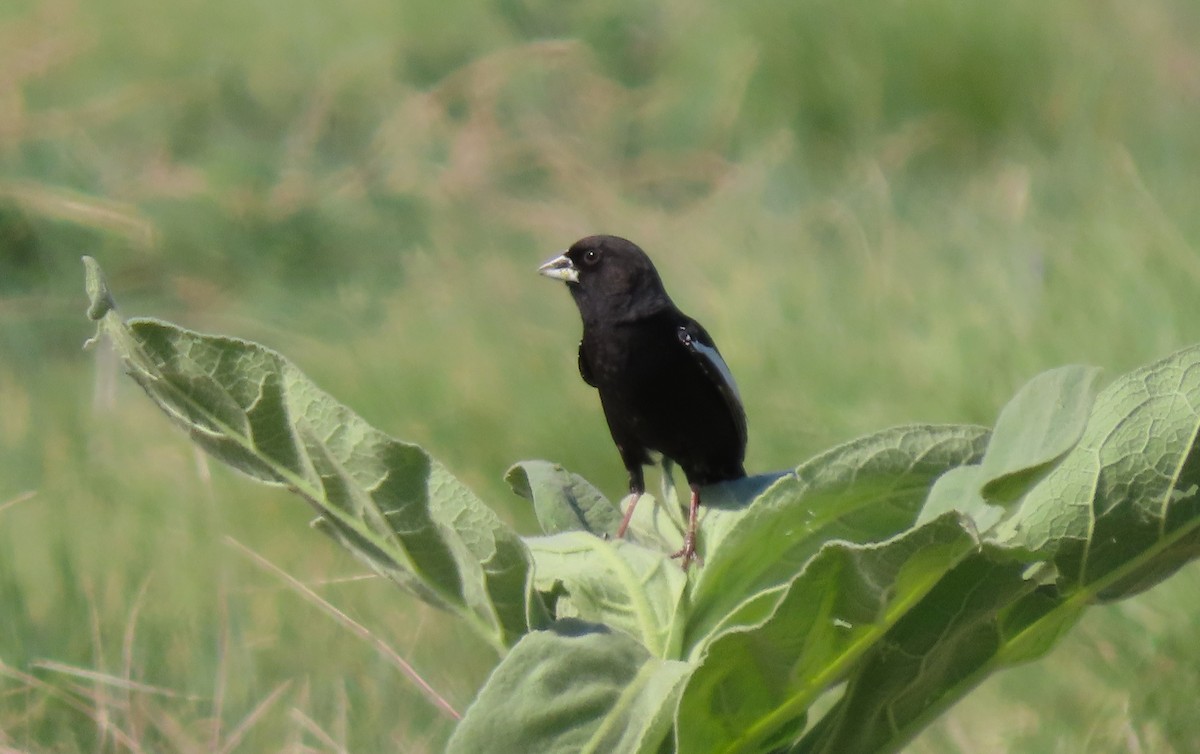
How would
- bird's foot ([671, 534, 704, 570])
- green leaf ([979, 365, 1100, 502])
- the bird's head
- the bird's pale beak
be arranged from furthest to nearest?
the bird's pale beak → the bird's head → bird's foot ([671, 534, 704, 570]) → green leaf ([979, 365, 1100, 502])

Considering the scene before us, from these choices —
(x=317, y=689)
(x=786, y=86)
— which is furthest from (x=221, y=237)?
(x=317, y=689)

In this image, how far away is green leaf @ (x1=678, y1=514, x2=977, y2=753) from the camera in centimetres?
110

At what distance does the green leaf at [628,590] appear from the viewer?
1.21 m

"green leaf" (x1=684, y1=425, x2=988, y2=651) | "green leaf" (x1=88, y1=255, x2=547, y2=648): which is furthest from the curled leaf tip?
"green leaf" (x1=684, y1=425, x2=988, y2=651)

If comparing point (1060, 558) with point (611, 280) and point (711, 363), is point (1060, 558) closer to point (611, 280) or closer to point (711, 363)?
point (711, 363)

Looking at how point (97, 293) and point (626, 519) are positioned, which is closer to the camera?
point (97, 293)

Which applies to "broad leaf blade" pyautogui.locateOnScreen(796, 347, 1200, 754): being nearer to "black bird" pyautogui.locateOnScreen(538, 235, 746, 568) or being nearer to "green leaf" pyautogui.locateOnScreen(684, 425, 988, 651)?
"green leaf" pyautogui.locateOnScreen(684, 425, 988, 651)

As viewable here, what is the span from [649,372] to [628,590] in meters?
0.95

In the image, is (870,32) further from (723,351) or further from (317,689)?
(317,689)

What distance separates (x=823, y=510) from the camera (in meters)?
1.20

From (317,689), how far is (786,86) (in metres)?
4.68

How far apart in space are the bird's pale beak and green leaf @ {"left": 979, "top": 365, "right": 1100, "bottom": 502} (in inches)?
48.2

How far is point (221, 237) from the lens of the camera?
6695 mm

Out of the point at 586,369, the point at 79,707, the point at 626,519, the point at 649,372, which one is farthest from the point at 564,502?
the point at 79,707
